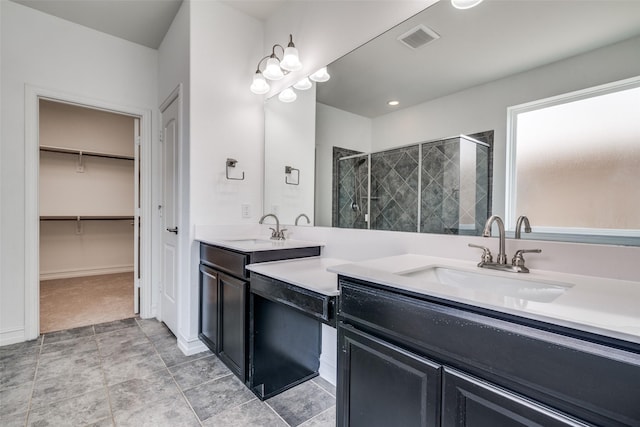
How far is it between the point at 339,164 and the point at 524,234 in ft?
3.80

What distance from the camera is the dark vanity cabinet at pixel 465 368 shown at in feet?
1.86

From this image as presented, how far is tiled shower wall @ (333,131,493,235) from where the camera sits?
1.30m

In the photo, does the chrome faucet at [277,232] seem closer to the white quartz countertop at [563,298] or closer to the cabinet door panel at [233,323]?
the cabinet door panel at [233,323]

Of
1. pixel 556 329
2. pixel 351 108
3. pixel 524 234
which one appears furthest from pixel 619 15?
pixel 351 108

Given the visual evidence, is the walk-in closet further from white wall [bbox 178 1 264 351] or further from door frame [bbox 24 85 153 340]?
white wall [bbox 178 1 264 351]

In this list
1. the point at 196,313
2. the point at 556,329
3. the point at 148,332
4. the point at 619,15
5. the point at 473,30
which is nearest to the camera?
the point at 556,329

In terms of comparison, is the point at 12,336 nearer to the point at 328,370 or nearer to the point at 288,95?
the point at 328,370

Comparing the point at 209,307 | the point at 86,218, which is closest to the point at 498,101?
the point at 209,307

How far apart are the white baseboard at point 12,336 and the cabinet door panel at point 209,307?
1.59 metres

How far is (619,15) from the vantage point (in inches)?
37.9

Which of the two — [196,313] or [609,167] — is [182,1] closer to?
[196,313]

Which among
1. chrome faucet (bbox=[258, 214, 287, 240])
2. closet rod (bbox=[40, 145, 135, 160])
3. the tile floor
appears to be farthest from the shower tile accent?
closet rod (bbox=[40, 145, 135, 160])

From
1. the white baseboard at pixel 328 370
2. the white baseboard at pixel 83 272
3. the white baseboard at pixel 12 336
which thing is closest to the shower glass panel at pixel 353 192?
the white baseboard at pixel 328 370

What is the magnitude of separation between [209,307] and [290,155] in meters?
1.33
